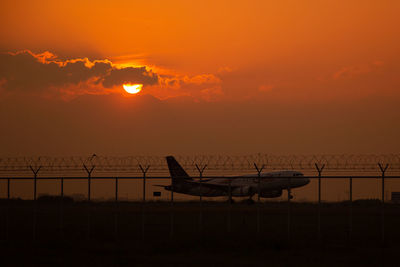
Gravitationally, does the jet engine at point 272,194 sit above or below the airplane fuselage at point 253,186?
below

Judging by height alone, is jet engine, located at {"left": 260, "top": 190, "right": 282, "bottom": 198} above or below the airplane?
below

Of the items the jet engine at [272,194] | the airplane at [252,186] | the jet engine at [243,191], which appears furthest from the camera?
the jet engine at [272,194]

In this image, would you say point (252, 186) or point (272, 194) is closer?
point (252, 186)

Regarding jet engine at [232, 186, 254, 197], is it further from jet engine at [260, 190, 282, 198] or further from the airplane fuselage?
jet engine at [260, 190, 282, 198]

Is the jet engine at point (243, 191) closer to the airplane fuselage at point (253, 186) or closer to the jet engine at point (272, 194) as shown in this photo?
the airplane fuselage at point (253, 186)

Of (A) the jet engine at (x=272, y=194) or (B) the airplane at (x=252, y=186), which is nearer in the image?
(B) the airplane at (x=252, y=186)

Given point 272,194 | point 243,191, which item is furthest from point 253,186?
point 272,194

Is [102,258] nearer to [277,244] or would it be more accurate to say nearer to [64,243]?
[64,243]

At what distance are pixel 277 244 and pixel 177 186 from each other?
4655 centimetres

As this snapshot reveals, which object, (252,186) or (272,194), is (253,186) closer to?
(252,186)

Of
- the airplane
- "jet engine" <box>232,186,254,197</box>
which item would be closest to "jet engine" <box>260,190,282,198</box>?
the airplane

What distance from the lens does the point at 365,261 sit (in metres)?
19.3

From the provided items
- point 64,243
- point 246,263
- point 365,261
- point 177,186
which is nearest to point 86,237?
point 64,243

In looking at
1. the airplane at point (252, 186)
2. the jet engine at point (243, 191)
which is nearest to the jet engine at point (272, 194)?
the airplane at point (252, 186)
